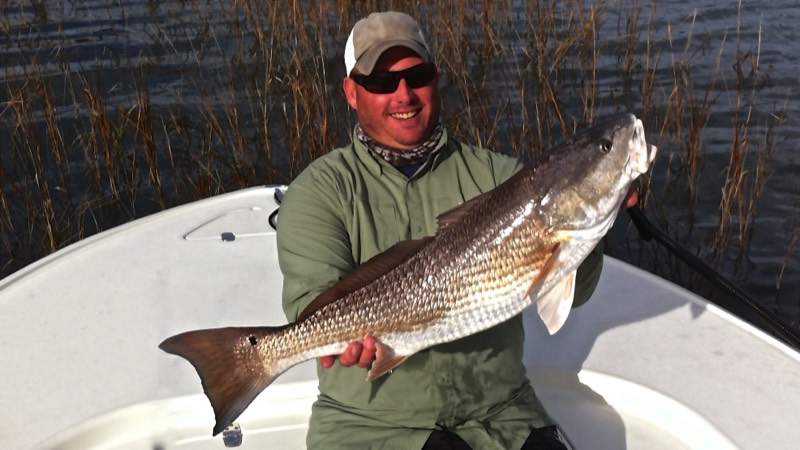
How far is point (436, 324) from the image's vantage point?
281 centimetres

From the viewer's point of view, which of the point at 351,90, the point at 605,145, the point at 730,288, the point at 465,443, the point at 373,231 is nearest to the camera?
the point at 605,145

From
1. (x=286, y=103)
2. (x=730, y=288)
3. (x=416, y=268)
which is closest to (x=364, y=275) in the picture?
(x=416, y=268)

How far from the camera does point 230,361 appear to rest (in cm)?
278

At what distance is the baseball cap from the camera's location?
3.28m

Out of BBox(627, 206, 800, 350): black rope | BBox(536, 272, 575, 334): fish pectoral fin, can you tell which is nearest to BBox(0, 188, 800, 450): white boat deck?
BBox(627, 206, 800, 350): black rope

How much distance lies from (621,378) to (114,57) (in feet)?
27.3

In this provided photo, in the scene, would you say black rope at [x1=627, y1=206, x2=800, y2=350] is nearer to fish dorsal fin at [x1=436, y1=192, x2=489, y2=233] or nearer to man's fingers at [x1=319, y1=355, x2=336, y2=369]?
fish dorsal fin at [x1=436, y1=192, x2=489, y2=233]

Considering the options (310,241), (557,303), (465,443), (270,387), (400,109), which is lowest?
(270,387)

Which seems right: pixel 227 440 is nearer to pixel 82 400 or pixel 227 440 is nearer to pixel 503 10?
pixel 82 400

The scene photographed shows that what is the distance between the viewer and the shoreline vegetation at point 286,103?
681 centimetres

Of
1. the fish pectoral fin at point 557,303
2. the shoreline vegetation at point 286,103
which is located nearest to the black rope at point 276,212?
the shoreline vegetation at point 286,103

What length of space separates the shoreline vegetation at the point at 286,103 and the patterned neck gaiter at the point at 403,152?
3.41 metres

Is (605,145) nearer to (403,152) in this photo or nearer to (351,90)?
(403,152)

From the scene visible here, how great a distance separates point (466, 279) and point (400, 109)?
2.76ft
